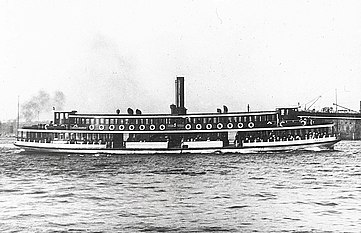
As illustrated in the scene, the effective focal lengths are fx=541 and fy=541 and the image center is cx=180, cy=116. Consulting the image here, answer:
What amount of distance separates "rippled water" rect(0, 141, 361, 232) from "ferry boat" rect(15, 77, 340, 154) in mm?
18781

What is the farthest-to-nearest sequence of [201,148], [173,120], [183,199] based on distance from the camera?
[173,120]
[201,148]
[183,199]

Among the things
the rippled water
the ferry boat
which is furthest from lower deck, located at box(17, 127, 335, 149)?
the rippled water

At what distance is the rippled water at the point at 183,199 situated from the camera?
2150 centimetres

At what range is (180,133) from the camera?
67500 mm

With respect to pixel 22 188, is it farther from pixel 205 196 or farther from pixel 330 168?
pixel 330 168

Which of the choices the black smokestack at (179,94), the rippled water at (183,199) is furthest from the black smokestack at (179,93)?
the rippled water at (183,199)

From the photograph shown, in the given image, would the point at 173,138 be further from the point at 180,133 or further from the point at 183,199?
A: the point at 183,199

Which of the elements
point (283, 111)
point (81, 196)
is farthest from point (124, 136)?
point (81, 196)

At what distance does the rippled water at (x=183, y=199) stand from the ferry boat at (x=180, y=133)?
1878cm

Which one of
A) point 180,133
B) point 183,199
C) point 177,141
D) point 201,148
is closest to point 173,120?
point 180,133

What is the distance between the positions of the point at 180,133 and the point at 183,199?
39467 millimetres

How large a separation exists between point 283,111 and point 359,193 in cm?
3903

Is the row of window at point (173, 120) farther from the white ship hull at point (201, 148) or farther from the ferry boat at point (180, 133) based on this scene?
the white ship hull at point (201, 148)

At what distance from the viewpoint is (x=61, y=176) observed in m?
41.6
